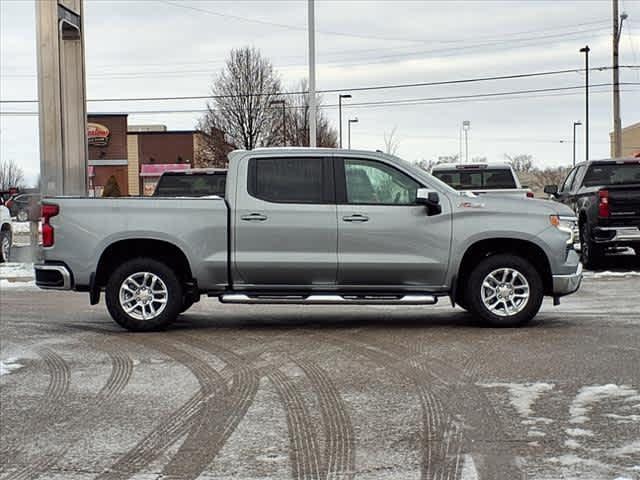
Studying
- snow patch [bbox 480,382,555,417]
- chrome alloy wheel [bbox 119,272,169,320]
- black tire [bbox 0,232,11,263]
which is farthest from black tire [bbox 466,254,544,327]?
black tire [bbox 0,232,11,263]

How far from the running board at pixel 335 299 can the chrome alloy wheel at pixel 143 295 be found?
677 mm

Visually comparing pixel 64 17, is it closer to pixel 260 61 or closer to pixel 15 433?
pixel 15 433

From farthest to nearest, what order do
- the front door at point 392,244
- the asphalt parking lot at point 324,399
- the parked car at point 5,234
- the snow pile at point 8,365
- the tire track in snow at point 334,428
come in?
the parked car at point 5,234 < the front door at point 392,244 < the snow pile at point 8,365 < the asphalt parking lot at point 324,399 < the tire track in snow at point 334,428

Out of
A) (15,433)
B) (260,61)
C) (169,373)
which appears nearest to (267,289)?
(169,373)

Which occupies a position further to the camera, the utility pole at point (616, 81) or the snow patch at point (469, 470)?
the utility pole at point (616, 81)

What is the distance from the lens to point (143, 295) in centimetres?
995

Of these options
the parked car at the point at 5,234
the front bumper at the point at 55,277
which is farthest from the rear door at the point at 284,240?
the parked car at the point at 5,234

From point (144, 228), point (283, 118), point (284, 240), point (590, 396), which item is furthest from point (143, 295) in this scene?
A: point (283, 118)

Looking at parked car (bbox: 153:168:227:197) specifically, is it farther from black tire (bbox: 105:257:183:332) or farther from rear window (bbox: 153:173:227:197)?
black tire (bbox: 105:257:183:332)

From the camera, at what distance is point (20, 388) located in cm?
732

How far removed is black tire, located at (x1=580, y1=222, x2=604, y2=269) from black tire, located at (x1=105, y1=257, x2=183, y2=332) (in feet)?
28.8

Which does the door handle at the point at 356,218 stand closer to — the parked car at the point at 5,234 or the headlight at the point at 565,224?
the headlight at the point at 565,224

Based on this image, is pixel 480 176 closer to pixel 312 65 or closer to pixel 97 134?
pixel 312 65

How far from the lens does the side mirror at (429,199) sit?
9594 millimetres
